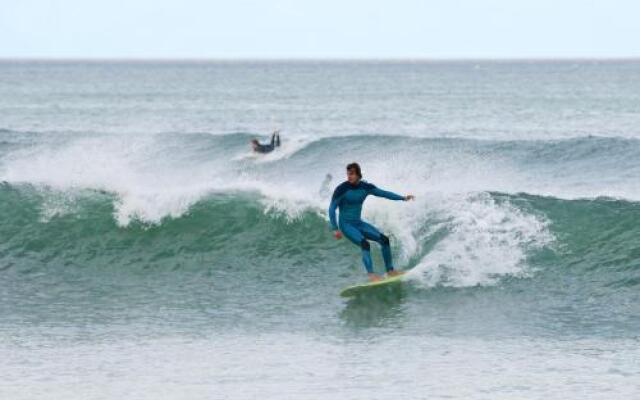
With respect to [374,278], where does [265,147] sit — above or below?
above

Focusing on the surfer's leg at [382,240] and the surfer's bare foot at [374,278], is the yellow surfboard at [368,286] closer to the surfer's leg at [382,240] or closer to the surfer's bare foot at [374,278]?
the surfer's bare foot at [374,278]

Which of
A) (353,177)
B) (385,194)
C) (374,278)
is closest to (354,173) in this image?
(353,177)

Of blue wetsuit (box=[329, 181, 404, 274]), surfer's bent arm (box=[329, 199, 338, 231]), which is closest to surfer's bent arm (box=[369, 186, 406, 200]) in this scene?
blue wetsuit (box=[329, 181, 404, 274])

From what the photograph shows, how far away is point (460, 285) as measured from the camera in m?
14.1

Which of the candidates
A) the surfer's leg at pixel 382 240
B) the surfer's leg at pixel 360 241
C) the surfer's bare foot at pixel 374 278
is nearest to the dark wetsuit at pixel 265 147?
the surfer's leg at pixel 360 241

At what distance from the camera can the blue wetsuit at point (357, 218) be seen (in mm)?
13969

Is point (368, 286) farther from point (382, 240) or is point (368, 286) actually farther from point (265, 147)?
point (265, 147)

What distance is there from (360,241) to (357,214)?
393mm

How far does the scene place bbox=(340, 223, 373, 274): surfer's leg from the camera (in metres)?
14.0

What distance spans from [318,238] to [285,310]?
3.86 meters

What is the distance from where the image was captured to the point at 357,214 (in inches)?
558

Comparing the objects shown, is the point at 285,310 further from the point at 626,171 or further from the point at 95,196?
the point at 626,171

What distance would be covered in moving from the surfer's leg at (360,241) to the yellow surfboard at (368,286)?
0.21 metres

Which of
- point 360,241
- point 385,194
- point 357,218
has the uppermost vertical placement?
point 385,194
